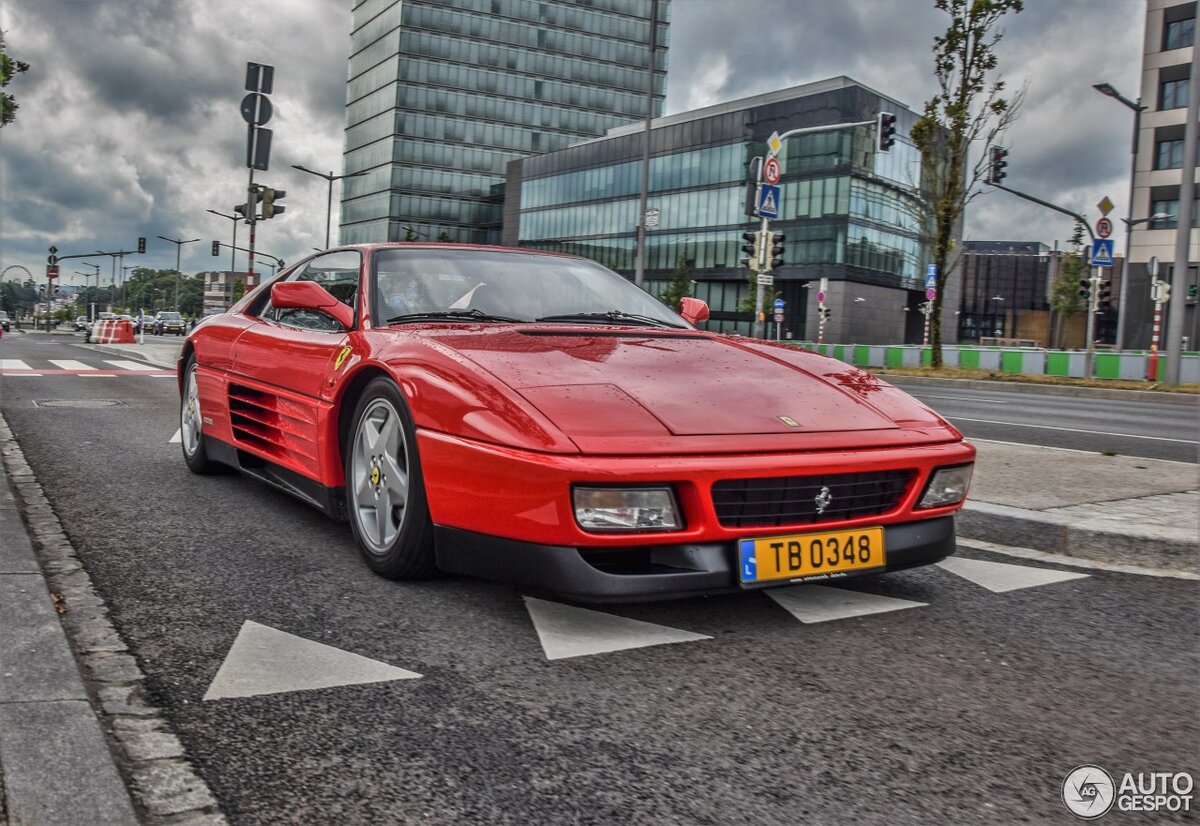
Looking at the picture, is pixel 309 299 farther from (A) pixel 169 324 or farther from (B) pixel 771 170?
(A) pixel 169 324

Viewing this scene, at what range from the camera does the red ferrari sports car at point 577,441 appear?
8.90ft

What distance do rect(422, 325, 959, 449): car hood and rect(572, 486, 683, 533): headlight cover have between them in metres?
0.13

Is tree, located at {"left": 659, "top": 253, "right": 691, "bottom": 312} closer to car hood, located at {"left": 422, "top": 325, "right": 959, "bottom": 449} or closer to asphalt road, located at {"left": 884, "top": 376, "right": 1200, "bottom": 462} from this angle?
asphalt road, located at {"left": 884, "top": 376, "right": 1200, "bottom": 462}

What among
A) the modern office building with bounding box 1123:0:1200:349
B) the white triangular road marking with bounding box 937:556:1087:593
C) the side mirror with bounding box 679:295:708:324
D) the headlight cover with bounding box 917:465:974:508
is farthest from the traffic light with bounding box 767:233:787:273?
the modern office building with bounding box 1123:0:1200:349

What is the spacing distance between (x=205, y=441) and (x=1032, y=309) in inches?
4254

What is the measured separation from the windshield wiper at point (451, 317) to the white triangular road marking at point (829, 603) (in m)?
1.47

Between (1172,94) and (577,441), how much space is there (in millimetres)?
54556

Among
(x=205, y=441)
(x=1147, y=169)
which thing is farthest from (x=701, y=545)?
(x=1147, y=169)

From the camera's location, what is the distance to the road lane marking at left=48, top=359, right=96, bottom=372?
15.0 m

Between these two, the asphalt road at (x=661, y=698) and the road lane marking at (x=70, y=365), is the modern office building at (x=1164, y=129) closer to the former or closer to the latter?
the road lane marking at (x=70, y=365)

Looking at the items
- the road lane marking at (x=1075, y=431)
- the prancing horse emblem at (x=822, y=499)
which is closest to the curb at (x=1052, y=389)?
the road lane marking at (x=1075, y=431)

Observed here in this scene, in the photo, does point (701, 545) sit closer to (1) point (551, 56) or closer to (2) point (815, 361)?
(2) point (815, 361)

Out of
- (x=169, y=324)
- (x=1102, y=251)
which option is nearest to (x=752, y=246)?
(x=1102, y=251)

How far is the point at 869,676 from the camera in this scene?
2600 millimetres
